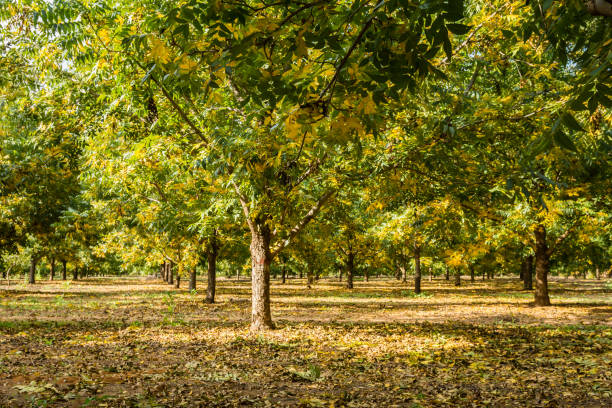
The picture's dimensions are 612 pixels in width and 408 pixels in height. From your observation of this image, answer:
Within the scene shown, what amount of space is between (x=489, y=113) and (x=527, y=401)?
163 inches

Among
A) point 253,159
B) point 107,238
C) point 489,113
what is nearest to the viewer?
point 253,159

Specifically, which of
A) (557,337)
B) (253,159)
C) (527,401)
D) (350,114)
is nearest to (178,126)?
(253,159)

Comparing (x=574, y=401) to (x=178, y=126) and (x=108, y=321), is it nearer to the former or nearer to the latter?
(x=178, y=126)

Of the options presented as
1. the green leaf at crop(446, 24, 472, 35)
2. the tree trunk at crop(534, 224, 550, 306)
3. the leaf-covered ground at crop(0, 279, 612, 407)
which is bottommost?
the leaf-covered ground at crop(0, 279, 612, 407)

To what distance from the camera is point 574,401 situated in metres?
4.94

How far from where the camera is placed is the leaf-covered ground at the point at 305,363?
5113 mm

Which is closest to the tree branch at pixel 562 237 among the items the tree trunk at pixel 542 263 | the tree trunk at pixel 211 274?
the tree trunk at pixel 542 263

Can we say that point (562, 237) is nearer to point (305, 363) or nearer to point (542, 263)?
point (542, 263)

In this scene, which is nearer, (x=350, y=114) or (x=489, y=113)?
(x=350, y=114)

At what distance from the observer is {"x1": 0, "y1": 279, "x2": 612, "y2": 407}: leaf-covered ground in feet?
16.8

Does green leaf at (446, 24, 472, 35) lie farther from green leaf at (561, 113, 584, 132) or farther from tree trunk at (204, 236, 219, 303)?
tree trunk at (204, 236, 219, 303)

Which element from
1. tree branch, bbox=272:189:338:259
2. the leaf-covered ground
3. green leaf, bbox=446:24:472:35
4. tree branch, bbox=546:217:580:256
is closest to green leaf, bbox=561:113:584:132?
green leaf, bbox=446:24:472:35

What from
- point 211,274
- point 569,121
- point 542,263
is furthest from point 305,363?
point 542,263

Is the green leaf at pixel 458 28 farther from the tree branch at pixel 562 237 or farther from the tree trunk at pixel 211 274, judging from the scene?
the tree trunk at pixel 211 274
